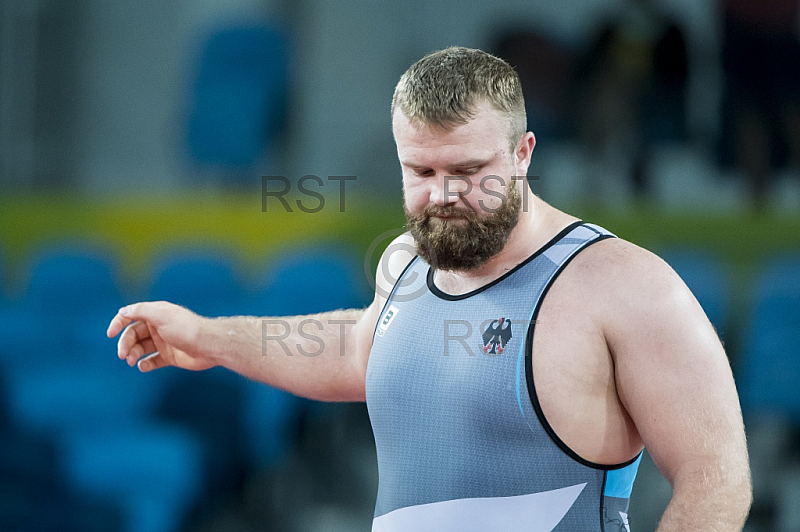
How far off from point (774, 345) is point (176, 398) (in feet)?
7.39

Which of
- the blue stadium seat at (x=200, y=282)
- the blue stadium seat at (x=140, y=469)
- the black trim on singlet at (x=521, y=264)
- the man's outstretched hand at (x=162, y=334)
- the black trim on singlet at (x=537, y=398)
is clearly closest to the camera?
the black trim on singlet at (x=537, y=398)

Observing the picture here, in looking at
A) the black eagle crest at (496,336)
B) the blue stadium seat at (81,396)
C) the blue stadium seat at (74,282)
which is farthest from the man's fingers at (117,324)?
the blue stadium seat at (74,282)

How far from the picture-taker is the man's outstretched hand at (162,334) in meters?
1.65

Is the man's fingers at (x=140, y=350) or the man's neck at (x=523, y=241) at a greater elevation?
the man's neck at (x=523, y=241)

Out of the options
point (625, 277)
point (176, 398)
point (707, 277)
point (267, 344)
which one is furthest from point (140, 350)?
point (707, 277)

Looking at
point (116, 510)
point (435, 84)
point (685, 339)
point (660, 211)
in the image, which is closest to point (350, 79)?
point (660, 211)

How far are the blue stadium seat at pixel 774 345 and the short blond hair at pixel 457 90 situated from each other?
7.39 ft

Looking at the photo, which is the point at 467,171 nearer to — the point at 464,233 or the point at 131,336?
the point at 464,233

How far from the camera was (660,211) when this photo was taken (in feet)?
11.0

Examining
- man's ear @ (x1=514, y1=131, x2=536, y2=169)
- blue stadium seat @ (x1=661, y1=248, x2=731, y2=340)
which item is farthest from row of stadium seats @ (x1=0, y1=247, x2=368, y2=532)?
man's ear @ (x1=514, y1=131, x2=536, y2=169)

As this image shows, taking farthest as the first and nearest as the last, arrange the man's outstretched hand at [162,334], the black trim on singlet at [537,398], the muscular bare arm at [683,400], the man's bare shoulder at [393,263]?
the man's outstretched hand at [162,334] → the man's bare shoulder at [393,263] → the black trim on singlet at [537,398] → the muscular bare arm at [683,400]

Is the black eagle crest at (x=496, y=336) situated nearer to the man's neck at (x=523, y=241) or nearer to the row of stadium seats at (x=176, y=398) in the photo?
the man's neck at (x=523, y=241)

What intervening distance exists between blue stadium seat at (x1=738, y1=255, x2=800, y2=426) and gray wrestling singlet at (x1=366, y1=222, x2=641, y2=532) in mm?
2105

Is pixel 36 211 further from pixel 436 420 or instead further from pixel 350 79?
pixel 436 420
